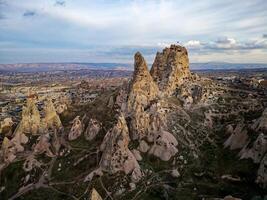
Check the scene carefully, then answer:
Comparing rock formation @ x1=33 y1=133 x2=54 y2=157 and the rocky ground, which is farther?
rock formation @ x1=33 y1=133 x2=54 y2=157

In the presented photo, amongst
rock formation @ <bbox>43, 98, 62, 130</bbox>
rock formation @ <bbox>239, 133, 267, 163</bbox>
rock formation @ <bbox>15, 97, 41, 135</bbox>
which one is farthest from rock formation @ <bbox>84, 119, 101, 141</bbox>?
rock formation @ <bbox>239, 133, 267, 163</bbox>

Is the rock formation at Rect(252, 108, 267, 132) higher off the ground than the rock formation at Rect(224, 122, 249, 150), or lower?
higher

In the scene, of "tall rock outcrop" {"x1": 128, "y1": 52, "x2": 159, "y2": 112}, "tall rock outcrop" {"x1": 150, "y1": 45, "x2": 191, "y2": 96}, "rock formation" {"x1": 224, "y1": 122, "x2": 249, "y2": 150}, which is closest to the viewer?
"rock formation" {"x1": 224, "y1": 122, "x2": 249, "y2": 150}

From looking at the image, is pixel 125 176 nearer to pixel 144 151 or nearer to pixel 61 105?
pixel 144 151

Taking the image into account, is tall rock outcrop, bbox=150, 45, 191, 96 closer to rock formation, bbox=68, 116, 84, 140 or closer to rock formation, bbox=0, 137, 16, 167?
rock formation, bbox=68, 116, 84, 140

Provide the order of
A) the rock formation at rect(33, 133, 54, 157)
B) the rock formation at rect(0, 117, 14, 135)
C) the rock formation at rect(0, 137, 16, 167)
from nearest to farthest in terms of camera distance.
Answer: the rock formation at rect(0, 137, 16, 167)
the rock formation at rect(33, 133, 54, 157)
the rock formation at rect(0, 117, 14, 135)

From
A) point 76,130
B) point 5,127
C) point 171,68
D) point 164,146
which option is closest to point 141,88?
point 171,68
